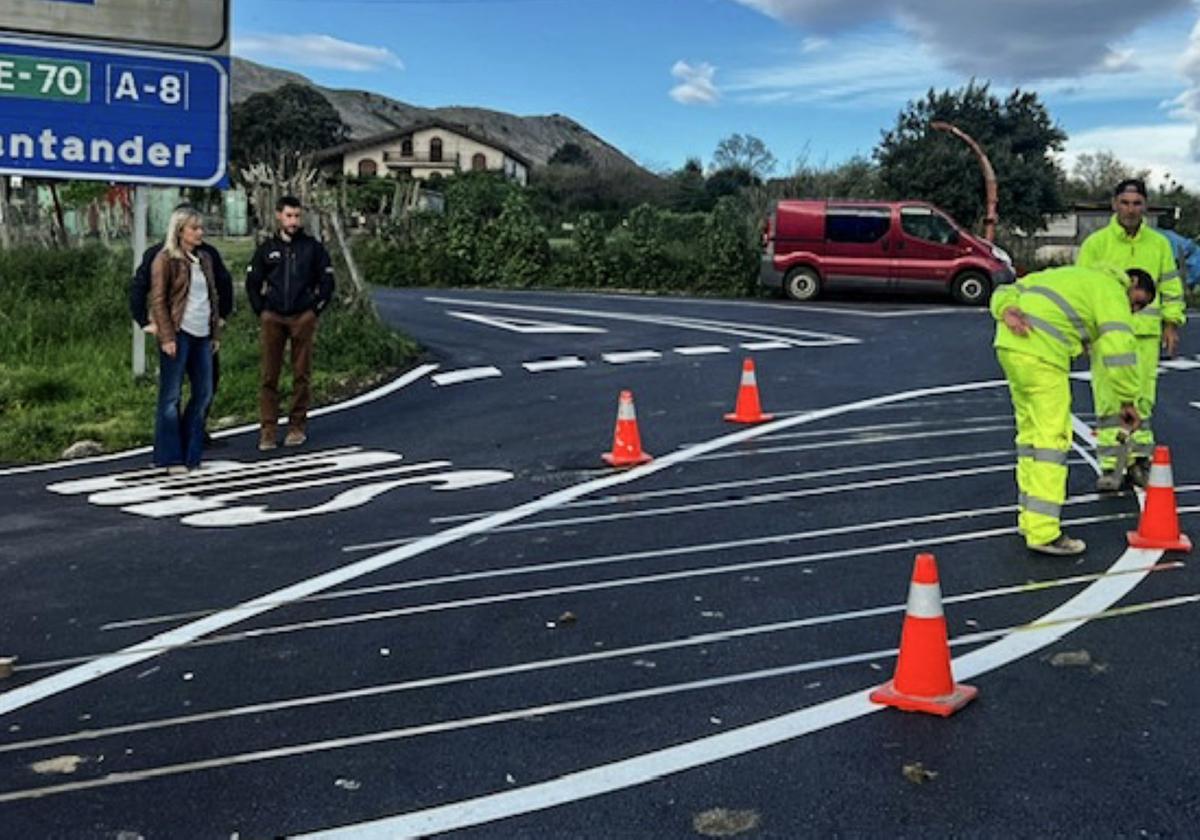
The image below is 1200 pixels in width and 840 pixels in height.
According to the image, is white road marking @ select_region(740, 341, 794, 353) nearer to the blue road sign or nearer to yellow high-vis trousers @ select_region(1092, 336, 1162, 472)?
the blue road sign

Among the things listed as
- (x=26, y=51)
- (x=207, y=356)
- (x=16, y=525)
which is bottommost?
(x=16, y=525)

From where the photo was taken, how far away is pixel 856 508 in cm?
788

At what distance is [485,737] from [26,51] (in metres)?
11.2

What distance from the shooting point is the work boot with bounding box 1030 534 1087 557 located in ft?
21.7

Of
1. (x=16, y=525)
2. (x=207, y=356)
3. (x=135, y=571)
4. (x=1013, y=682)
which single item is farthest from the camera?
(x=207, y=356)

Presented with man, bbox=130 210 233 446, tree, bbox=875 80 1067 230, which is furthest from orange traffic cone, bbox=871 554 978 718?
tree, bbox=875 80 1067 230

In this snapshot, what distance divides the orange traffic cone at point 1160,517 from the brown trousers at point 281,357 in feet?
21.7

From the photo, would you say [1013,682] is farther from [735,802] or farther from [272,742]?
[272,742]

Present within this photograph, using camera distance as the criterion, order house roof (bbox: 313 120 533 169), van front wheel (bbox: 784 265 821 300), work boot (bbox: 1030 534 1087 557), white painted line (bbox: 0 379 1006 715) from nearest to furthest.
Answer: white painted line (bbox: 0 379 1006 715)
work boot (bbox: 1030 534 1087 557)
van front wheel (bbox: 784 265 821 300)
house roof (bbox: 313 120 533 169)

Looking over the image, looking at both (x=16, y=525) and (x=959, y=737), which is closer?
(x=959, y=737)

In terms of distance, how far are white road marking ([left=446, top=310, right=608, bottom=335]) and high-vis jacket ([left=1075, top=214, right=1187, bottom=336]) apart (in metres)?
11.5

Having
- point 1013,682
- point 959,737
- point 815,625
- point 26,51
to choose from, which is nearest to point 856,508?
point 815,625

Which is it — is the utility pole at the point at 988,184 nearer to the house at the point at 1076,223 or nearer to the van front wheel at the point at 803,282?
the house at the point at 1076,223

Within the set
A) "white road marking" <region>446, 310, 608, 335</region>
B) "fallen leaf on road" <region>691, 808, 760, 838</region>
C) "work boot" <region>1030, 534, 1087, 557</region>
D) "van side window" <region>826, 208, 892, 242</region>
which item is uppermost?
"van side window" <region>826, 208, 892, 242</region>
